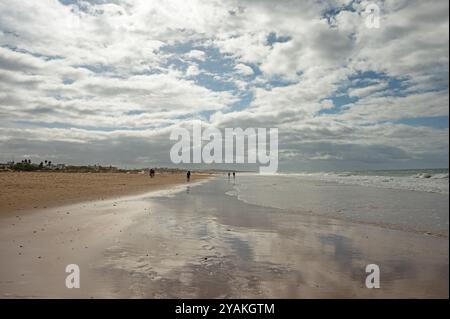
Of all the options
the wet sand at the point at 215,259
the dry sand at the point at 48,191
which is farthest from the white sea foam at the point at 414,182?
the dry sand at the point at 48,191

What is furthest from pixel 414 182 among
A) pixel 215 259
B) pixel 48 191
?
pixel 215 259

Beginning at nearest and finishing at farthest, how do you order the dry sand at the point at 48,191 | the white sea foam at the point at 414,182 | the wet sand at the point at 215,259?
the wet sand at the point at 215,259
the dry sand at the point at 48,191
the white sea foam at the point at 414,182

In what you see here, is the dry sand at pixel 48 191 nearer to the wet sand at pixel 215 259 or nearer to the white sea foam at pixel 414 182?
the wet sand at pixel 215 259

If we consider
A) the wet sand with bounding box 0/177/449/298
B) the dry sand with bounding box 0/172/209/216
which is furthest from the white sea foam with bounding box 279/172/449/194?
the dry sand with bounding box 0/172/209/216

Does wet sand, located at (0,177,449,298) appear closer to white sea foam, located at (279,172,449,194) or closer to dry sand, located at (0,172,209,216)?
dry sand, located at (0,172,209,216)

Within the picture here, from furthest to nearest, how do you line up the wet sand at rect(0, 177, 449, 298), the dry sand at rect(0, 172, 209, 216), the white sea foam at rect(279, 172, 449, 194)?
1. the white sea foam at rect(279, 172, 449, 194)
2. the dry sand at rect(0, 172, 209, 216)
3. the wet sand at rect(0, 177, 449, 298)

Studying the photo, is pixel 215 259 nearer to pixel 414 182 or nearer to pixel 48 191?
pixel 48 191

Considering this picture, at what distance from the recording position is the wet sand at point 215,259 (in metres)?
6.59

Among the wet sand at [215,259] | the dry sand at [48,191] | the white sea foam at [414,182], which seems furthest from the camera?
the white sea foam at [414,182]

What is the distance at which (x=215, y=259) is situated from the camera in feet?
29.5

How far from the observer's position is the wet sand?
659cm

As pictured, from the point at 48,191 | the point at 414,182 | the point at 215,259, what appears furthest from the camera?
the point at 414,182

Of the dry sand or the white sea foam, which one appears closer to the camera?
the dry sand
